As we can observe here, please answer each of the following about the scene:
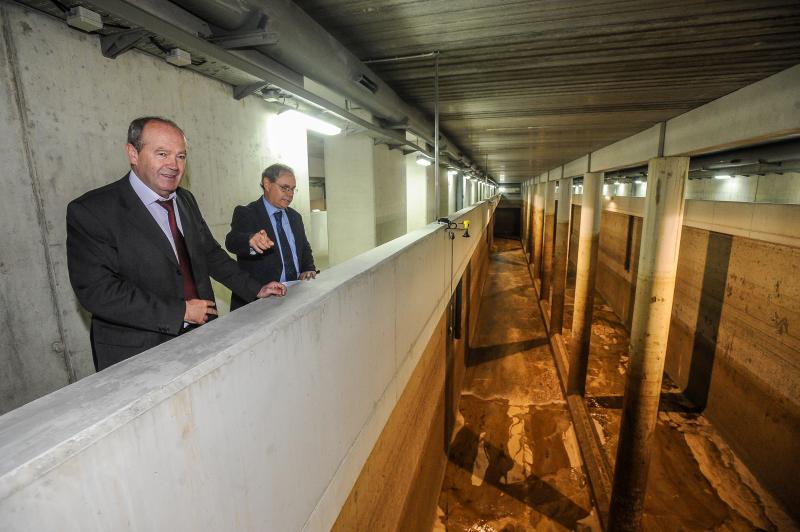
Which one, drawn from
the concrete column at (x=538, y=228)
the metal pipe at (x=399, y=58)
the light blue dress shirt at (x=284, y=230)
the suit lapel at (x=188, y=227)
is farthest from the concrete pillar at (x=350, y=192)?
the concrete column at (x=538, y=228)

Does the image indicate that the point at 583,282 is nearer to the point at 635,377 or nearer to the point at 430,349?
the point at 635,377

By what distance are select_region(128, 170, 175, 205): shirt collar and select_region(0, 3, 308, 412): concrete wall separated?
721 mm

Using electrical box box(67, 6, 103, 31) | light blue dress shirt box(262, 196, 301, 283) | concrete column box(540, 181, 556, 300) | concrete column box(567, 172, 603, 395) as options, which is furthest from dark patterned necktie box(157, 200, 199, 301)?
concrete column box(540, 181, 556, 300)

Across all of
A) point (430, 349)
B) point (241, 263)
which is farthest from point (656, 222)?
point (241, 263)

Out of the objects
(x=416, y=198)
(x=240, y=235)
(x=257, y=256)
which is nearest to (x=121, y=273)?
(x=240, y=235)

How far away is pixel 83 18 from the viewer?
2141 mm

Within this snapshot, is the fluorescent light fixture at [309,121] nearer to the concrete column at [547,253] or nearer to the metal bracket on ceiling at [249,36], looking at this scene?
the metal bracket on ceiling at [249,36]

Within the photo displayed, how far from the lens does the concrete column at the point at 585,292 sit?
1107 centimetres

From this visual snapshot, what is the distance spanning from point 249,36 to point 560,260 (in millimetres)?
15362

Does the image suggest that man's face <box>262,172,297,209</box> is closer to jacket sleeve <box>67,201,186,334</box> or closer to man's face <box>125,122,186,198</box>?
man's face <box>125,122,186,198</box>

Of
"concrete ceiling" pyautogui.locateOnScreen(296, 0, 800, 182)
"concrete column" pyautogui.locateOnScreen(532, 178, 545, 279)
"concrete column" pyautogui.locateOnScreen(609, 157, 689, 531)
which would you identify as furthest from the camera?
"concrete column" pyautogui.locateOnScreen(532, 178, 545, 279)

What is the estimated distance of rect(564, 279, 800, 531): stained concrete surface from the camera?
7.51 meters

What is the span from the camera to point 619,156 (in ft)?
30.8

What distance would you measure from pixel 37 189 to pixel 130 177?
709 millimetres
